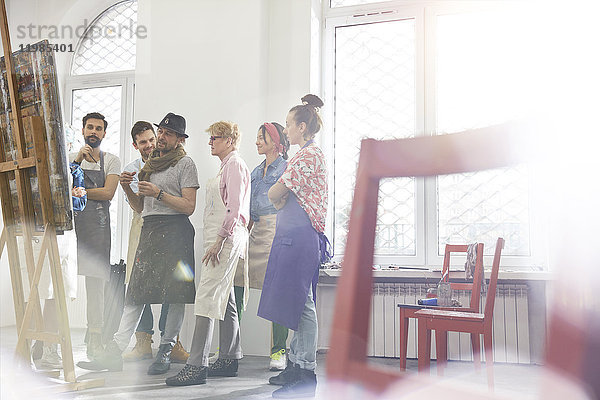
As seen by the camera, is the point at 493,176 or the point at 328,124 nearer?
the point at 493,176

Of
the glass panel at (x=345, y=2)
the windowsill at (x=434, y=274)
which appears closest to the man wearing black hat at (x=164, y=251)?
the windowsill at (x=434, y=274)

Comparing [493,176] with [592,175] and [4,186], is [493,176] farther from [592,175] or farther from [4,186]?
[592,175]

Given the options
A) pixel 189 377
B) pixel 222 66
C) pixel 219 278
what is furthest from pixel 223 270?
pixel 222 66

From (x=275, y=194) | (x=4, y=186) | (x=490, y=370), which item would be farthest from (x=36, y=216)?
(x=490, y=370)

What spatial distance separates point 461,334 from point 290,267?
1.84 metres

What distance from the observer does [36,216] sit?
2541mm

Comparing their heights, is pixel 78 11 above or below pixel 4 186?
above

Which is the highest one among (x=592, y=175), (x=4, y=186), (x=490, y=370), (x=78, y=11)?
(x=78, y=11)

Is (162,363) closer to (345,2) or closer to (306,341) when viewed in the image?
(306,341)

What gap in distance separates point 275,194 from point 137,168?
4.99 feet

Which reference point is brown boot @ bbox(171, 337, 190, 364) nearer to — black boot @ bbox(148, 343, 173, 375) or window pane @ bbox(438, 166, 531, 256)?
black boot @ bbox(148, 343, 173, 375)

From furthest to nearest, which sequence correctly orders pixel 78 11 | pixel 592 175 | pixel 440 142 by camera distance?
pixel 78 11 → pixel 440 142 → pixel 592 175

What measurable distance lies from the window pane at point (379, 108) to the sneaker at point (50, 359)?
2237mm

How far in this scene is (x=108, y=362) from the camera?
3.11 m
